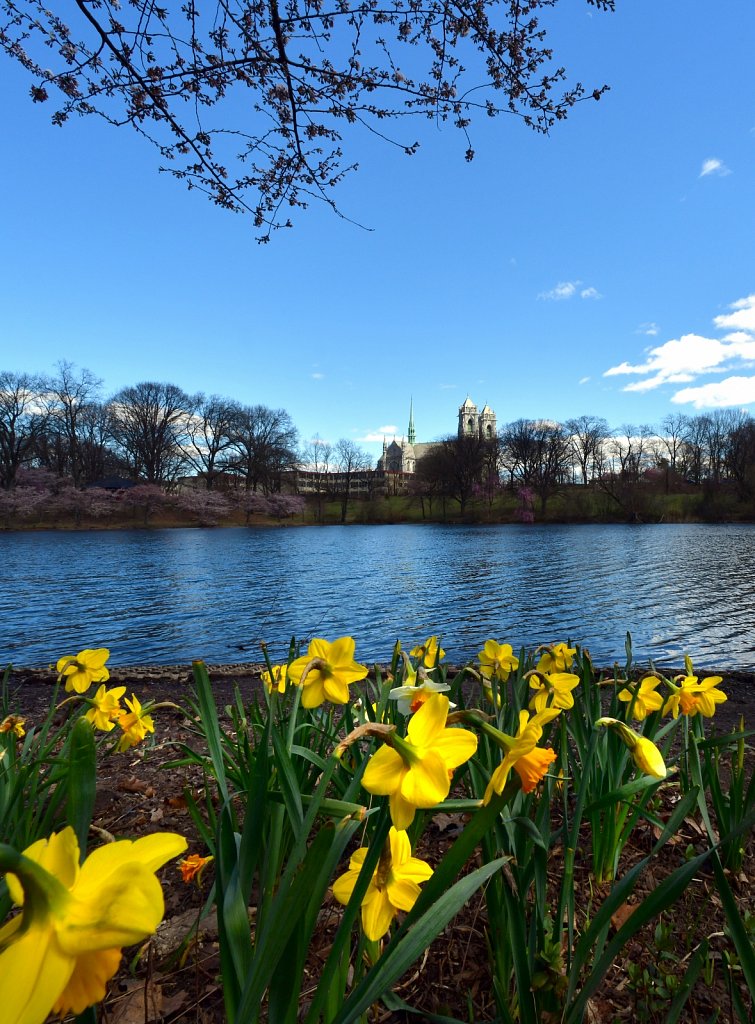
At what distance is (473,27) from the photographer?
146 inches

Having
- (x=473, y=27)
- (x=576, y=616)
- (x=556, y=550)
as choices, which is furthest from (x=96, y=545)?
(x=473, y=27)

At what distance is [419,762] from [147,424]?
61.1 m

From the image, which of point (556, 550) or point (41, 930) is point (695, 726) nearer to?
point (41, 930)

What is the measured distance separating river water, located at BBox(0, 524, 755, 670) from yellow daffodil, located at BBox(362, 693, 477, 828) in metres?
5.17

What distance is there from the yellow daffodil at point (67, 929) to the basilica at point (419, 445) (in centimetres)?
9153

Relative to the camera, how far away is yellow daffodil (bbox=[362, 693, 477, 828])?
76cm

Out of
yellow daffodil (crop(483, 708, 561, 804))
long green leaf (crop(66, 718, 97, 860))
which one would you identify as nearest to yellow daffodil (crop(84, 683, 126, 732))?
long green leaf (crop(66, 718, 97, 860))

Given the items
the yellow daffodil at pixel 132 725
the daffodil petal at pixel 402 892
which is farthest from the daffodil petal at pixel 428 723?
the yellow daffodil at pixel 132 725

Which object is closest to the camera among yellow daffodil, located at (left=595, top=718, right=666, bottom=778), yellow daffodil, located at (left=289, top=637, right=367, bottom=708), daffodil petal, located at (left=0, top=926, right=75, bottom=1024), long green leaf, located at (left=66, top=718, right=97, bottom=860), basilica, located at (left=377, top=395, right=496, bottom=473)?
daffodil petal, located at (left=0, top=926, right=75, bottom=1024)

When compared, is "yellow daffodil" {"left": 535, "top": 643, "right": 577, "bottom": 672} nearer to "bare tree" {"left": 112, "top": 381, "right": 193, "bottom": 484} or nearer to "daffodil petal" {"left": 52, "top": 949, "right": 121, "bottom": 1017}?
"daffodil petal" {"left": 52, "top": 949, "right": 121, "bottom": 1017}

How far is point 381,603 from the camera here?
12578 millimetres

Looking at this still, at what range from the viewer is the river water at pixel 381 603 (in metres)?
8.55

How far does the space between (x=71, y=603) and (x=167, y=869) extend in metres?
12.6

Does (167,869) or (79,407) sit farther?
(79,407)
